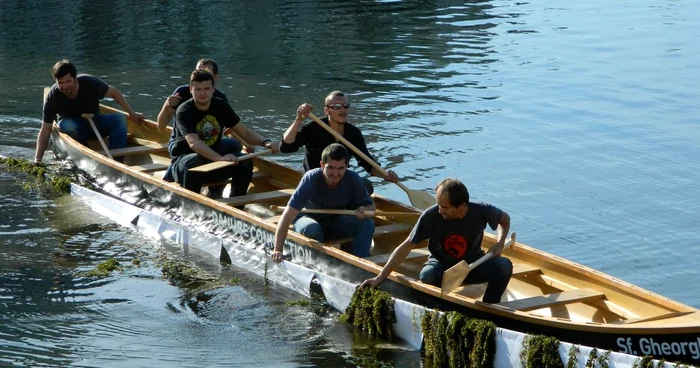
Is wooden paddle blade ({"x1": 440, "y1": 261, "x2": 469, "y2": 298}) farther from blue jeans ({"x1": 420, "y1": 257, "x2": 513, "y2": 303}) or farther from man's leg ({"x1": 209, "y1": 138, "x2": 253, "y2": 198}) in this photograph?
man's leg ({"x1": 209, "y1": 138, "x2": 253, "y2": 198})

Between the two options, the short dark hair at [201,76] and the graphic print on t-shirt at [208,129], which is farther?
→ the graphic print on t-shirt at [208,129]

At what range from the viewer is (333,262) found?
10266mm

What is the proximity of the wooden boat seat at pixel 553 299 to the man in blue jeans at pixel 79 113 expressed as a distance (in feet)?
24.3

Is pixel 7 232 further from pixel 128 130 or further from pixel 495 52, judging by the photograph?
pixel 495 52

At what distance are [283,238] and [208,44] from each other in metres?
15.7

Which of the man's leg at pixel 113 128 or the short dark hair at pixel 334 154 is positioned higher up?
the short dark hair at pixel 334 154

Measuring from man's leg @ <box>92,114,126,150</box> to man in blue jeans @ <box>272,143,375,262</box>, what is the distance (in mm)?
4692

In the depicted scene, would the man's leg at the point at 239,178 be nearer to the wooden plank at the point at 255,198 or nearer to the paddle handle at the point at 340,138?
the wooden plank at the point at 255,198

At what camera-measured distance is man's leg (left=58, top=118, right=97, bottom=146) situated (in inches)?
574

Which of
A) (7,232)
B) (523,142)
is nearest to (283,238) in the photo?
(7,232)

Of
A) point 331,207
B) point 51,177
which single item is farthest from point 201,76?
point 51,177

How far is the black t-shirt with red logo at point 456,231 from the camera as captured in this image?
355 inches

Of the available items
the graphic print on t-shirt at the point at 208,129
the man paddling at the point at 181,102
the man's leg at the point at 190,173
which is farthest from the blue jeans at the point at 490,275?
the man paddling at the point at 181,102

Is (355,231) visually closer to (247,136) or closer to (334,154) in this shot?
(334,154)
